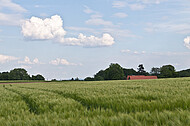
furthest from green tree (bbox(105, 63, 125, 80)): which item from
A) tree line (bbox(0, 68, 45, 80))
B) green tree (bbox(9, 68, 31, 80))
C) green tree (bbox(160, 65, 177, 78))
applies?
green tree (bbox(9, 68, 31, 80))

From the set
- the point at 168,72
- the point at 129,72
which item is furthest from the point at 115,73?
the point at 129,72

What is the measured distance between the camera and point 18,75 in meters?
124

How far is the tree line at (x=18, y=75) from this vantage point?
118500 mm

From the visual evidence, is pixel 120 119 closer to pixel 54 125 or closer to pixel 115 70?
pixel 54 125

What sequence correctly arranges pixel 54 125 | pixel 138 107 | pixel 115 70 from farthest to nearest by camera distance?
1. pixel 115 70
2. pixel 138 107
3. pixel 54 125

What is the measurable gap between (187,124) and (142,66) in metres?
144

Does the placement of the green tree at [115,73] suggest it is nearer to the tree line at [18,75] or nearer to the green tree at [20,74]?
the tree line at [18,75]

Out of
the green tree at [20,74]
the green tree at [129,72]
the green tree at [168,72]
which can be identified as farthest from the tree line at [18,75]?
the green tree at [168,72]

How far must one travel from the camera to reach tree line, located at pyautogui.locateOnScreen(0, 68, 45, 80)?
118 meters

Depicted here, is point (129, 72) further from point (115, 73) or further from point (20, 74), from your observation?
point (20, 74)

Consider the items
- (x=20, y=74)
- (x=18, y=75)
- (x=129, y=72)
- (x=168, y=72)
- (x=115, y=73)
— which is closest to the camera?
(x=115, y=73)

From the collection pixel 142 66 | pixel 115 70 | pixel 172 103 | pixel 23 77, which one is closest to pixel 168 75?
pixel 115 70

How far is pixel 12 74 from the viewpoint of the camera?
4830 inches

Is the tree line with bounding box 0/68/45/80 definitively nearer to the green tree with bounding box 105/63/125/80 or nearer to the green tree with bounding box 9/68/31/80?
the green tree with bounding box 9/68/31/80
